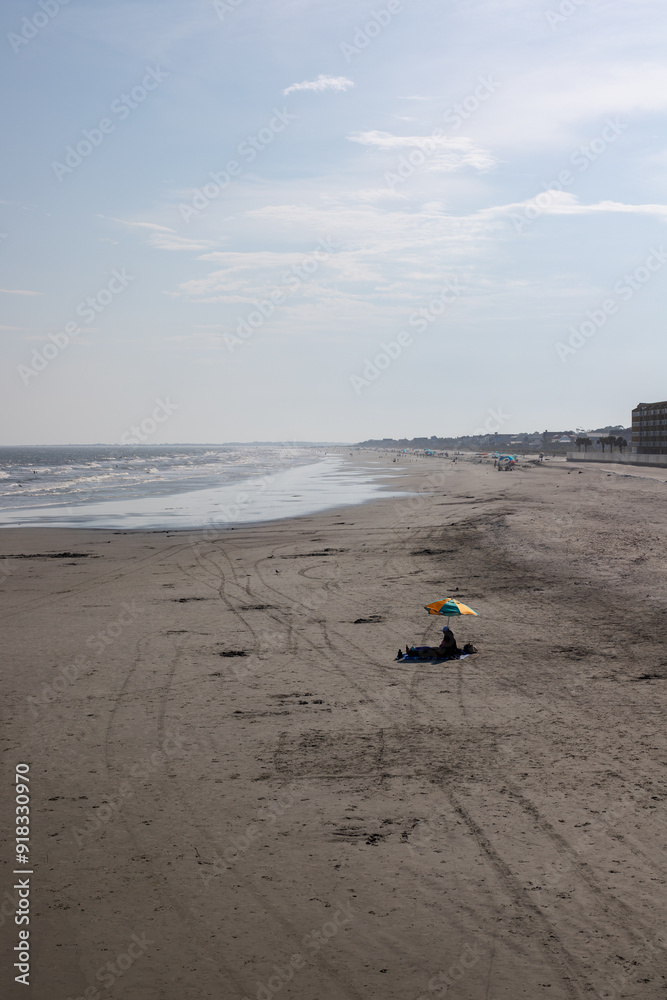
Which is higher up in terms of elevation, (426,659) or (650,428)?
(650,428)

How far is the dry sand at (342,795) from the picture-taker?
536cm

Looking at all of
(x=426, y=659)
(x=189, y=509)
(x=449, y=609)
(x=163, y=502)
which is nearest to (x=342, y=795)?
(x=426, y=659)

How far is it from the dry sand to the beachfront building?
105m

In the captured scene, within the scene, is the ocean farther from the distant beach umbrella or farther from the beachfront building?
the beachfront building

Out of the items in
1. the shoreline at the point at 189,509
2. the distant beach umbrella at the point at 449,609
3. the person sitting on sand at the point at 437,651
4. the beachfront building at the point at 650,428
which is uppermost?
the beachfront building at the point at 650,428

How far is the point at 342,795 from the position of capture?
25.3 feet

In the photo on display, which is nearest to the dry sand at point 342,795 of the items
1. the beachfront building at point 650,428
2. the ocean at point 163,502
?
the ocean at point 163,502

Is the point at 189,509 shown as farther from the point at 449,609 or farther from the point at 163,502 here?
the point at 449,609

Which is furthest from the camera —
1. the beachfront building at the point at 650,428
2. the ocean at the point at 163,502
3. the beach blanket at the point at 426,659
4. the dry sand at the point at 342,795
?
the beachfront building at the point at 650,428

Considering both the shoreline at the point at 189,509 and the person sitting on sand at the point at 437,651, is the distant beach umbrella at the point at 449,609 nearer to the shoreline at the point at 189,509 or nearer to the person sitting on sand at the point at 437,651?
the person sitting on sand at the point at 437,651

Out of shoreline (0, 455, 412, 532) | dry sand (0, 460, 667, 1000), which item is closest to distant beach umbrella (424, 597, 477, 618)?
dry sand (0, 460, 667, 1000)

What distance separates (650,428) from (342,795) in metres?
121

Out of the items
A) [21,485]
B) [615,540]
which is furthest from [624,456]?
[615,540]

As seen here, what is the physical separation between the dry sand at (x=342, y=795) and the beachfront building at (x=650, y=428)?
105 meters
